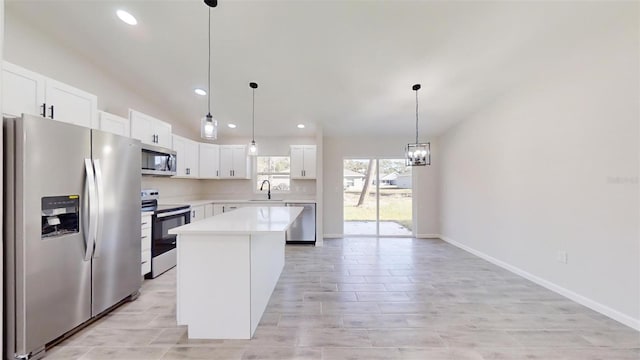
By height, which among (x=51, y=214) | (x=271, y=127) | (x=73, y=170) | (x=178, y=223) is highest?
(x=271, y=127)

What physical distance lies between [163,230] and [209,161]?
2.18 meters

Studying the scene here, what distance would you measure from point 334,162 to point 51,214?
4.76 metres

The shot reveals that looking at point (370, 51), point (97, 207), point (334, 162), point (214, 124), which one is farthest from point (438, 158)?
point (97, 207)

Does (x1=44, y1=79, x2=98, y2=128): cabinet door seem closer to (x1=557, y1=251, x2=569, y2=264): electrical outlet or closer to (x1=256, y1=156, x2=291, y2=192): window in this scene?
(x1=256, y1=156, x2=291, y2=192): window

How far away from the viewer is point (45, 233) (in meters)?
1.99

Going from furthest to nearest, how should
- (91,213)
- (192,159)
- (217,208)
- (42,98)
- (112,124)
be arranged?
(217,208)
(192,159)
(112,124)
(42,98)
(91,213)

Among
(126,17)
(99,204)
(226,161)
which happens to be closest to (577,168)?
(99,204)

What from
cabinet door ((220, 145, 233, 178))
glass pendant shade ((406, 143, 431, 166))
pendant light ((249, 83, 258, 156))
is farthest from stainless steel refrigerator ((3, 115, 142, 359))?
glass pendant shade ((406, 143, 431, 166))

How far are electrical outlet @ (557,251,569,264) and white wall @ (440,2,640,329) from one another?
4 cm

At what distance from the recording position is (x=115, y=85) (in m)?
3.81

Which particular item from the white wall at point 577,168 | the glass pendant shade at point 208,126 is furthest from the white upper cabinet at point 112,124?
the white wall at point 577,168

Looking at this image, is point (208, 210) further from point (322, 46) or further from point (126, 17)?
point (322, 46)

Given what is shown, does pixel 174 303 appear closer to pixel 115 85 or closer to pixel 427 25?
pixel 115 85

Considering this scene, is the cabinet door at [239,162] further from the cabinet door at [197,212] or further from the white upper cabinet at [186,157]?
the cabinet door at [197,212]
